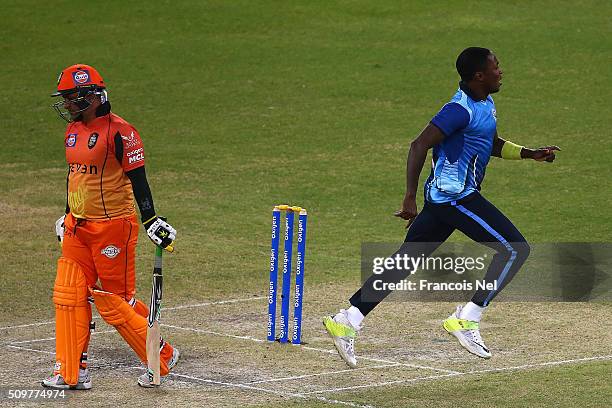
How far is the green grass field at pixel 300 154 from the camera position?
10805 millimetres

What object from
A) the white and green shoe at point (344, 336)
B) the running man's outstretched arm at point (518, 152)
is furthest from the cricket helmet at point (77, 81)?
the running man's outstretched arm at point (518, 152)

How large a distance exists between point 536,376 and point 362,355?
1.47 m

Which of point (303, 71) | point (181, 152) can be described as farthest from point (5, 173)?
point (303, 71)

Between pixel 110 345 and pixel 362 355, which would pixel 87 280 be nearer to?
pixel 110 345

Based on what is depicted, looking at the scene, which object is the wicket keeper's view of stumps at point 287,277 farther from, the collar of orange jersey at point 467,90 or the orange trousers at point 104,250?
the collar of orange jersey at point 467,90

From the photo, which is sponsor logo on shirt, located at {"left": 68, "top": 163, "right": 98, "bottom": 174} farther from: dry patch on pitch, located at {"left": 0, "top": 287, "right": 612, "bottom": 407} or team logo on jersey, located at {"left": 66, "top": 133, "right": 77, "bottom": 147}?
dry patch on pitch, located at {"left": 0, "top": 287, "right": 612, "bottom": 407}

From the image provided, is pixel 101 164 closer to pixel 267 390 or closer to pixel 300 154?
pixel 267 390

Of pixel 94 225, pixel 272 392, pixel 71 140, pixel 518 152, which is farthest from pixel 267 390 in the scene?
pixel 518 152

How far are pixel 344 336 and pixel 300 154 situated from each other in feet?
33.2

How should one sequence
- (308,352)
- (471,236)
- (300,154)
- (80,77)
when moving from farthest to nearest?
1. (300,154)
2. (308,352)
3. (471,236)
4. (80,77)

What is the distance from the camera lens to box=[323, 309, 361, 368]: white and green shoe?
10.3 meters

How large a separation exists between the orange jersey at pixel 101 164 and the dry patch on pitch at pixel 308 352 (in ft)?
4.32

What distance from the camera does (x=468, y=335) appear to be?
10.3 meters

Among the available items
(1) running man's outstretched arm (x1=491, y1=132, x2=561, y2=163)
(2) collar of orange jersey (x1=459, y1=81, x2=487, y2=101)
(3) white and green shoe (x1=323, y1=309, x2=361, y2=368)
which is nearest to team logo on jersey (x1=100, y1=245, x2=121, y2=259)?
(3) white and green shoe (x1=323, y1=309, x2=361, y2=368)
